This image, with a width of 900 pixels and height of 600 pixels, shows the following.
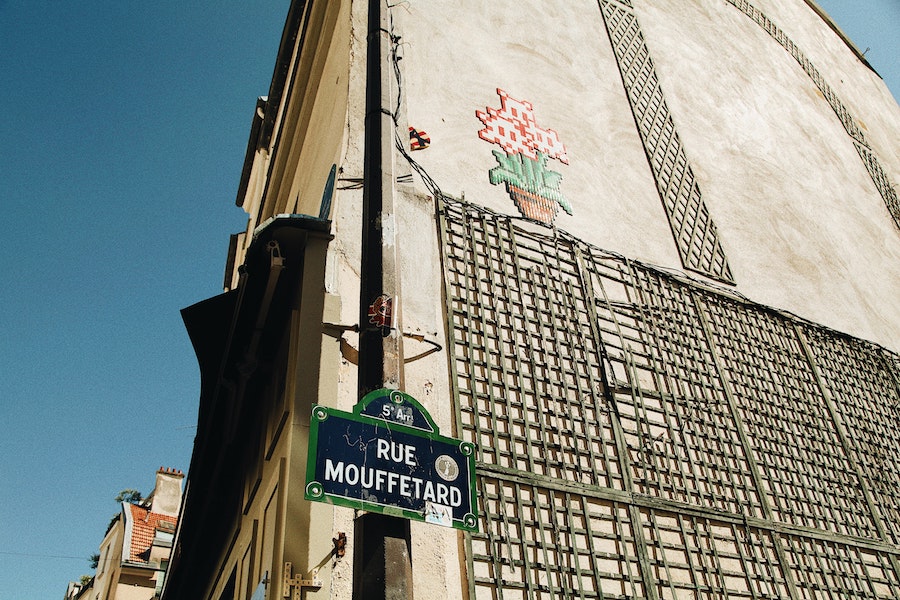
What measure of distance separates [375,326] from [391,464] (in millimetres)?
699

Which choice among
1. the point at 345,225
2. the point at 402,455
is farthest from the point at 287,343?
the point at 402,455

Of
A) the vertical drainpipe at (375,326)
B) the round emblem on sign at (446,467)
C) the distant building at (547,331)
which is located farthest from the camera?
the distant building at (547,331)

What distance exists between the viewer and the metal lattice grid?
8977 millimetres

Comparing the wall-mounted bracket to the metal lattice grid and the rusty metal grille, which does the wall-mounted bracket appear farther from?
the metal lattice grid

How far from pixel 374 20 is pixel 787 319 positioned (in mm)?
6679

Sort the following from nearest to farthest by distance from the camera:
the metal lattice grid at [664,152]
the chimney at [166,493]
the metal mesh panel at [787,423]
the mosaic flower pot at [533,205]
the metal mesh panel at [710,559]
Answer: the metal mesh panel at [710,559] < the metal mesh panel at [787,423] < the mosaic flower pot at [533,205] < the metal lattice grid at [664,152] < the chimney at [166,493]

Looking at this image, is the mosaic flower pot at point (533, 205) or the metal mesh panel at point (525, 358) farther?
the mosaic flower pot at point (533, 205)

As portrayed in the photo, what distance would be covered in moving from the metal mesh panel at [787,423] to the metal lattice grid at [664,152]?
759 mm

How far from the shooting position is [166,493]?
70.5 ft

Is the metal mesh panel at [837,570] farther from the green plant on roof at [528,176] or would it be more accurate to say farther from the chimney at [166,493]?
the chimney at [166,493]

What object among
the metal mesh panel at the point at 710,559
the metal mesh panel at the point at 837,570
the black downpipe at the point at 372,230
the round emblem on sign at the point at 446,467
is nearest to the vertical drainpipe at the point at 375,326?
the black downpipe at the point at 372,230

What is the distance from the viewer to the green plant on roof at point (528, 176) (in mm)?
7711

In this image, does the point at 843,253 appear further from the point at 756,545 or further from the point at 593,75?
the point at 756,545

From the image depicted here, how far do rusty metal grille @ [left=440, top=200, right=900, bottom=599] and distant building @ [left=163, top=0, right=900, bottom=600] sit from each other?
0.03 m
